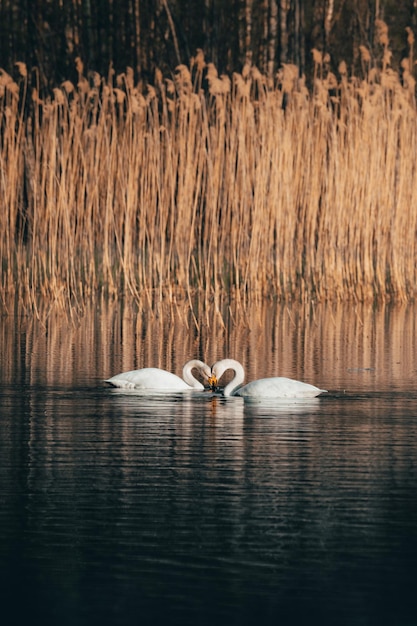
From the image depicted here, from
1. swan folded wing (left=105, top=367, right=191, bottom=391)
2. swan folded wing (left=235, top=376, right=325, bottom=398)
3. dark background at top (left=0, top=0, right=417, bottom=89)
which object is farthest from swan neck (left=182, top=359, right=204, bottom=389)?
dark background at top (left=0, top=0, right=417, bottom=89)

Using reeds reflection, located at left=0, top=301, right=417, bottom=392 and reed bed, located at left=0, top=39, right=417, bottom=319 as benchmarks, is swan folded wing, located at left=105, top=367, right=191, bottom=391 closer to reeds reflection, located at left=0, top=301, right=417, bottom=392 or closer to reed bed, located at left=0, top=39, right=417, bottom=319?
reeds reflection, located at left=0, top=301, right=417, bottom=392

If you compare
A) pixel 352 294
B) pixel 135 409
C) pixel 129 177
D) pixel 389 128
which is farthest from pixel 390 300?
pixel 135 409

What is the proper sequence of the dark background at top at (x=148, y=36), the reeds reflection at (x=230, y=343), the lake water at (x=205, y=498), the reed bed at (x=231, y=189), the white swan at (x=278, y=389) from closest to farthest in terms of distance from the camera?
the lake water at (x=205, y=498) → the white swan at (x=278, y=389) → the reeds reflection at (x=230, y=343) → the reed bed at (x=231, y=189) → the dark background at top at (x=148, y=36)

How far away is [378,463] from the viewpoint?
524 cm

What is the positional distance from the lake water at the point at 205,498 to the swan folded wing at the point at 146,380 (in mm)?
78

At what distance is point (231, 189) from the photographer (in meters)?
10.9

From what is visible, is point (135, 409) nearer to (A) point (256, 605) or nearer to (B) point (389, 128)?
(A) point (256, 605)

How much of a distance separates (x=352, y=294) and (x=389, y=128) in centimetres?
129

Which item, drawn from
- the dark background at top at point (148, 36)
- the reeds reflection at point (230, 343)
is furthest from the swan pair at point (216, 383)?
the dark background at top at point (148, 36)

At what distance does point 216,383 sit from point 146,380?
47cm

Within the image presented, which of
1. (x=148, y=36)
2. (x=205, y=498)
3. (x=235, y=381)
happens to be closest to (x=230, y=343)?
(x=235, y=381)

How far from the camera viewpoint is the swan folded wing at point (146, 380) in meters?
7.00

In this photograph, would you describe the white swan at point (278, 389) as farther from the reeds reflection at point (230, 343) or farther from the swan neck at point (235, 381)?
the reeds reflection at point (230, 343)

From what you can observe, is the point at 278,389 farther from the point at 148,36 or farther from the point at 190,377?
the point at 148,36
